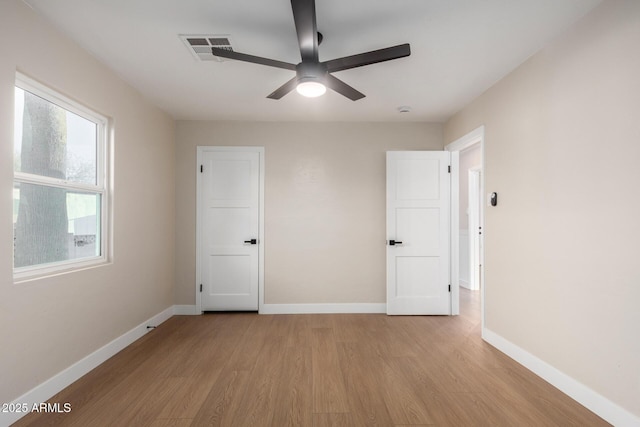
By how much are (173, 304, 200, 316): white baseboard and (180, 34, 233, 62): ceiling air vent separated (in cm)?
301

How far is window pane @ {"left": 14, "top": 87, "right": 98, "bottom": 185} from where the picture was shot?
6.52 feet

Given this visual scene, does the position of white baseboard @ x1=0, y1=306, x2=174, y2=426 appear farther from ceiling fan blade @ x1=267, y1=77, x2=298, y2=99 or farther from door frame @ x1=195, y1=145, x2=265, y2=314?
ceiling fan blade @ x1=267, y1=77, x2=298, y2=99

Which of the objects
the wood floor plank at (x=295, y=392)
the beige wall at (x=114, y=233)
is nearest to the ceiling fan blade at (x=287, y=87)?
the beige wall at (x=114, y=233)

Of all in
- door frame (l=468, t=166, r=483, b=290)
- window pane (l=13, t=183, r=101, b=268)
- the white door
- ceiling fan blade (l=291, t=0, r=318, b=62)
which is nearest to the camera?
ceiling fan blade (l=291, t=0, r=318, b=62)

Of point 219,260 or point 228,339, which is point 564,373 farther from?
point 219,260

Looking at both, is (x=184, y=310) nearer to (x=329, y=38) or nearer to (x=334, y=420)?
(x=334, y=420)

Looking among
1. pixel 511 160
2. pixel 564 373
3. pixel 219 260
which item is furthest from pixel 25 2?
pixel 564 373

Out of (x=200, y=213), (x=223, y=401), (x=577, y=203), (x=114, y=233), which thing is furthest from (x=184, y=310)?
(x=577, y=203)

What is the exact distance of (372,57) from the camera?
1.93 m

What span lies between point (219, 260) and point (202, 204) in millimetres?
768

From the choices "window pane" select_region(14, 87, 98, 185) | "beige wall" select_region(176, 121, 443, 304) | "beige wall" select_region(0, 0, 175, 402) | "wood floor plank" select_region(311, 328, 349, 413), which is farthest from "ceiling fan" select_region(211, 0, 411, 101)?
"wood floor plank" select_region(311, 328, 349, 413)

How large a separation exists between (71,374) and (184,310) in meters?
1.72

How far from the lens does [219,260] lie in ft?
13.1

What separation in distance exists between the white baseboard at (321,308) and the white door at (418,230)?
0.25 metres
